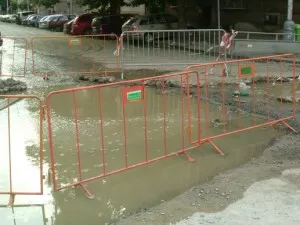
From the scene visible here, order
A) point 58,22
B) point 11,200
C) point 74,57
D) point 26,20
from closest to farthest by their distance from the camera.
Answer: point 11,200 < point 74,57 < point 58,22 < point 26,20

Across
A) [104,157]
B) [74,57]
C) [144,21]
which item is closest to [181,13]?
[144,21]

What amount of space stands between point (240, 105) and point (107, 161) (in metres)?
4.22

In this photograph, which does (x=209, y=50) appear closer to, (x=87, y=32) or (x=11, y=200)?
(x=11, y=200)

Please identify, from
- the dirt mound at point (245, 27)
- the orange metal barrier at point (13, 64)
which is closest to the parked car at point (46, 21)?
Result: the dirt mound at point (245, 27)

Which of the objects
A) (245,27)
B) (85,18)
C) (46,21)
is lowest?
(245,27)

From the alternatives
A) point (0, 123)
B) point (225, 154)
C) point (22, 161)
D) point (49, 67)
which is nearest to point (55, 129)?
point (0, 123)

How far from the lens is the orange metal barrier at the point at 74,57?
53.6 feet

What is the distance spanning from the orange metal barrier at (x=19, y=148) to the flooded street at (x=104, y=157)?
0.01 metres

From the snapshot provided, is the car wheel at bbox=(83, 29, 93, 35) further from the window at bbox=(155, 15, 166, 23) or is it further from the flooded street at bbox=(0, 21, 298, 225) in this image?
the flooded street at bbox=(0, 21, 298, 225)

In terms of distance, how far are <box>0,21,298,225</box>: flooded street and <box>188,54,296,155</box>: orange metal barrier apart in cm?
8

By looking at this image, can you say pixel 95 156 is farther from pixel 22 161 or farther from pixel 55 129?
pixel 55 129

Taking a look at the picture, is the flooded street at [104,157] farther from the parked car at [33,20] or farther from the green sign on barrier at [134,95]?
the parked car at [33,20]

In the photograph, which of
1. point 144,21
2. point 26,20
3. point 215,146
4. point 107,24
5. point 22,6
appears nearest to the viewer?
point 215,146

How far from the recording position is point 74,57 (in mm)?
21422
